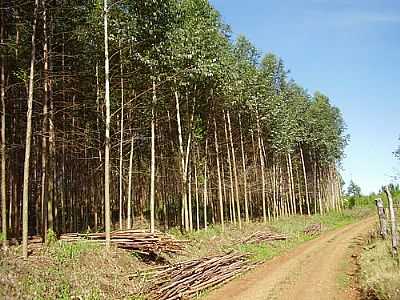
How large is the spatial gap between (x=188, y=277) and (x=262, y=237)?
37.7 feet

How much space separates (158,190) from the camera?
1284 inches

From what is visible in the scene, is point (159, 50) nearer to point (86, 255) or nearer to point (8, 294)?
point (86, 255)

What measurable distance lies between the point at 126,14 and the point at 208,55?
5.25 m

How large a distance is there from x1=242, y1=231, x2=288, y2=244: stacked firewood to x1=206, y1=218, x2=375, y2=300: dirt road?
10.0ft

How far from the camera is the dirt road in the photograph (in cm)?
1080

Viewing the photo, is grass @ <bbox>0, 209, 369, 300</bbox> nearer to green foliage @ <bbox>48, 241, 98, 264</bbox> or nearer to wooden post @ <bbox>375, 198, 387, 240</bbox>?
green foliage @ <bbox>48, 241, 98, 264</bbox>

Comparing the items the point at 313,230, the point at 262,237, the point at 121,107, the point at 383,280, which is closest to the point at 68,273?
the point at 121,107

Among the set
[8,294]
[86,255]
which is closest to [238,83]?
[86,255]

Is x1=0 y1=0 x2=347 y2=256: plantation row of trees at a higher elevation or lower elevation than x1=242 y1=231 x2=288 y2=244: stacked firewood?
higher

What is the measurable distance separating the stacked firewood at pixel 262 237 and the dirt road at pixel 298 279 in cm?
305

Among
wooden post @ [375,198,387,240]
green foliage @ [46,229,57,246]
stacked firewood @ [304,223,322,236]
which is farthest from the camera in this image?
stacked firewood @ [304,223,322,236]

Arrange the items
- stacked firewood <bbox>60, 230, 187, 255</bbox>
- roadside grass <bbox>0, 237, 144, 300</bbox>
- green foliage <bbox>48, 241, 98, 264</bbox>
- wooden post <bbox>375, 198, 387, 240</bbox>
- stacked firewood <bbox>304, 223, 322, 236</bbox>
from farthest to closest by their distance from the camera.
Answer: stacked firewood <bbox>304, 223, 322, 236</bbox> → wooden post <bbox>375, 198, 387, 240</bbox> → stacked firewood <bbox>60, 230, 187, 255</bbox> → green foliage <bbox>48, 241, 98, 264</bbox> → roadside grass <bbox>0, 237, 144, 300</bbox>

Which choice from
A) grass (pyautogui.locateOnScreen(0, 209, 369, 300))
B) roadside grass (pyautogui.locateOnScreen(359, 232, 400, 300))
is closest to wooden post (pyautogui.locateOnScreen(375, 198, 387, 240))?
roadside grass (pyautogui.locateOnScreen(359, 232, 400, 300))

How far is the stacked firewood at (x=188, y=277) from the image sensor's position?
10.9m
